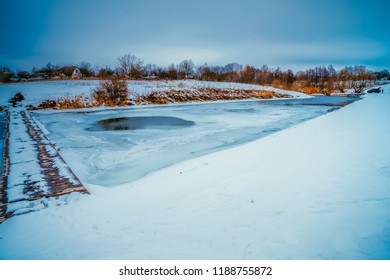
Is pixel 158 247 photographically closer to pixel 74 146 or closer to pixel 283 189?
pixel 283 189

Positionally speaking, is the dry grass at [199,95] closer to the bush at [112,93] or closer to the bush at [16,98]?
the bush at [112,93]

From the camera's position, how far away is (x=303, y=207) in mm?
3361

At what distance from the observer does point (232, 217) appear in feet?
11.1

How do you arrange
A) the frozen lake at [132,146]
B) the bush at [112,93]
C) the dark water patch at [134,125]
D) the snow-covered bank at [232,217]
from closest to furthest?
the snow-covered bank at [232,217] < the frozen lake at [132,146] < the dark water patch at [134,125] < the bush at [112,93]

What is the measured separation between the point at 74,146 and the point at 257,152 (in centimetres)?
599

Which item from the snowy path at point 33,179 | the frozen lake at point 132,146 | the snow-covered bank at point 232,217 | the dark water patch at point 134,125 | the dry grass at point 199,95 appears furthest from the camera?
the dry grass at point 199,95

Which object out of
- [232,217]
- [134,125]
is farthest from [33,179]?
[134,125]

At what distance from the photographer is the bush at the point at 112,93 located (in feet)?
77.9

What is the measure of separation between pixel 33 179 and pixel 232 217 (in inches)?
165

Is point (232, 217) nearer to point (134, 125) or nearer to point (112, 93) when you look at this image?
point (134, 125)

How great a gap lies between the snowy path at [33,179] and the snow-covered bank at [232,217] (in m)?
0.36

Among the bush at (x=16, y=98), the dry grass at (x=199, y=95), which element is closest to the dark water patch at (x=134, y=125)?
the dry grass at (x=199, y=95)

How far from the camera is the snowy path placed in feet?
13.5
